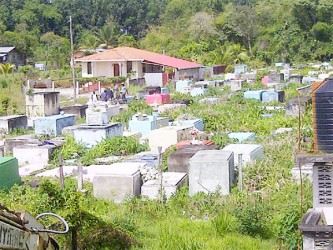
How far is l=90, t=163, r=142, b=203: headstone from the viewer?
1166 cm

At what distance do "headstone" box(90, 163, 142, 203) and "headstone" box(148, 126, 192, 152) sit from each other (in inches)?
165

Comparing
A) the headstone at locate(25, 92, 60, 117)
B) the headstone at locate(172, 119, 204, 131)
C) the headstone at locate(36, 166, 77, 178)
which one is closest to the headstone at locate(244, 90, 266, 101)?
the headstone at locate(172, 119, 204, 131)

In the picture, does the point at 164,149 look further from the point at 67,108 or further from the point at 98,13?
the point at 98,13

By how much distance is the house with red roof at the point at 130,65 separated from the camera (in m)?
43.1

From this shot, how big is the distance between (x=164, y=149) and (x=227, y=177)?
4258mm

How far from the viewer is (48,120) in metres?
18.8

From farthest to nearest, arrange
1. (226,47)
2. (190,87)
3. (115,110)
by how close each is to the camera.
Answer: (226,47)
(190,87)
(115,110)

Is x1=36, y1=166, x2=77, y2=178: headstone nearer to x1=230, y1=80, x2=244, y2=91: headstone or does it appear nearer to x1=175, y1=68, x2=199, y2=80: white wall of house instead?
x1=230, y1=80, x2=244, y2=91: headstone

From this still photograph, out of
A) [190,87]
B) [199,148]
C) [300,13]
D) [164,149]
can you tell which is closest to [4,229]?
[199,148]

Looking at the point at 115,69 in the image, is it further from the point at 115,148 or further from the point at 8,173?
the point at 8,173

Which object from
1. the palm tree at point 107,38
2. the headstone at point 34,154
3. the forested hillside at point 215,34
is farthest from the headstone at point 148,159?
the palm tree at point 107,38

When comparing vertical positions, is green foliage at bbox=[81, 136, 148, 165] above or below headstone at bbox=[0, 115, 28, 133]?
below

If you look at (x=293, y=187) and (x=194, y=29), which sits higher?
(x=194, y=29)

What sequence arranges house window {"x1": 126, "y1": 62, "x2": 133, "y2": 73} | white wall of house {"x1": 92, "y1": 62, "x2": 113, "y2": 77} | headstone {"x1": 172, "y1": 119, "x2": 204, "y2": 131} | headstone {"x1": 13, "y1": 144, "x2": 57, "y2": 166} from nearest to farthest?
1. headstone {"x1": 13, "y1": 144, "x2": 57, "y2": 166}
2. headstone {"x1": 172, "y1": 119, "x2": 204, "y2": 131}
3. house window {"x1": 126, "y1": 62, "x2": 133, "y2": 73}
4. white wall of house {"x1": 92, "y1": 62, "x2": 113, "y2": 77}
